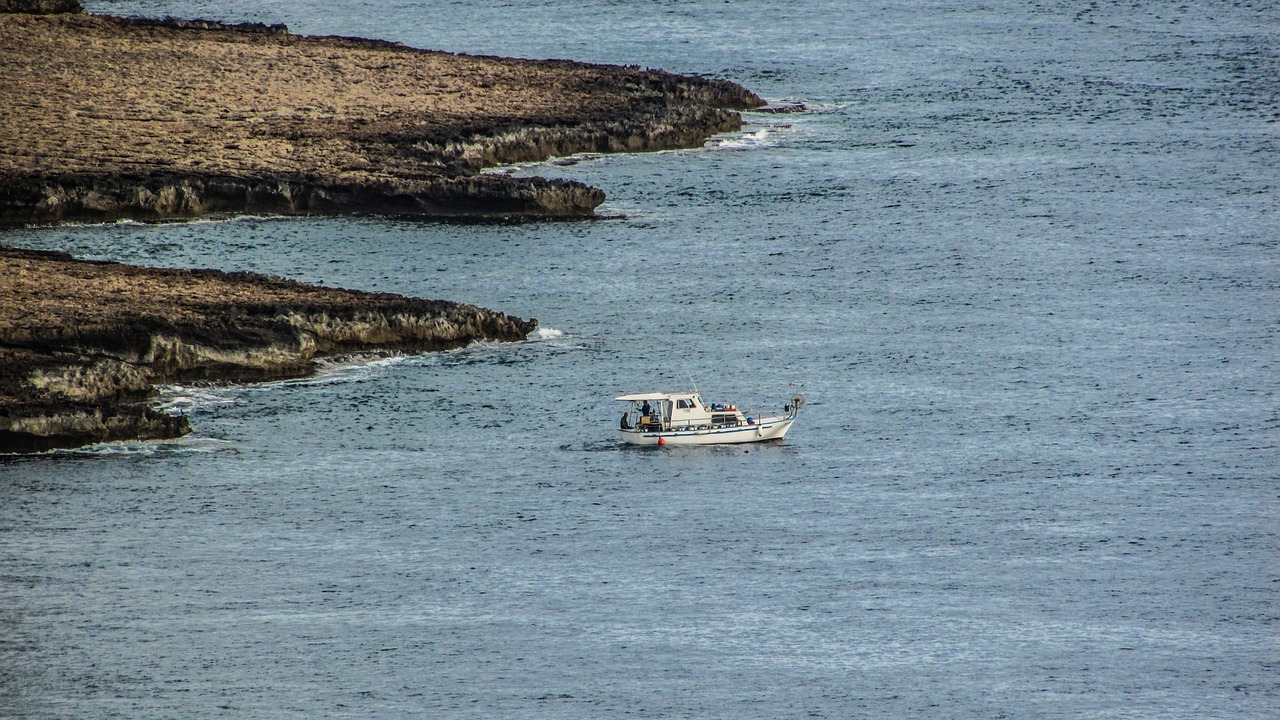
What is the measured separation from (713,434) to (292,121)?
5655 centimetres

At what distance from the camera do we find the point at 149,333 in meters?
87.6

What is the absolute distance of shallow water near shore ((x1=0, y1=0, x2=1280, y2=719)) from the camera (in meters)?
63.3

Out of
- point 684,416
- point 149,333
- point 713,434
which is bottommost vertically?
point 713,434

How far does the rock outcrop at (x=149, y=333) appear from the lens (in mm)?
81250

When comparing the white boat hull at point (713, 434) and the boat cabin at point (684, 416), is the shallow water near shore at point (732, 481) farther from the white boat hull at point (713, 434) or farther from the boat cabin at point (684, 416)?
the boat cabin at point (684, 416)

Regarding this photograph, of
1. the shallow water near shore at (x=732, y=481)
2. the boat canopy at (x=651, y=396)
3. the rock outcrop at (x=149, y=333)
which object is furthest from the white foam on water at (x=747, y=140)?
the boat canopy at (x=651, y=396)

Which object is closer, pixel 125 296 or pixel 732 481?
pixel 732 481

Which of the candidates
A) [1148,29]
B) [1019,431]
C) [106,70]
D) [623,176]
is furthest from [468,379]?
[1148,29]

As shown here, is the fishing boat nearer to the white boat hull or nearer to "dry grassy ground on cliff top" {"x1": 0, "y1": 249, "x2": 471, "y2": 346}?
the white boat hull

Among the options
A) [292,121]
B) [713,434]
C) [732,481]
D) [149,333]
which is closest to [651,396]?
[713,434]

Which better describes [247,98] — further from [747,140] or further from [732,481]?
[732,481]

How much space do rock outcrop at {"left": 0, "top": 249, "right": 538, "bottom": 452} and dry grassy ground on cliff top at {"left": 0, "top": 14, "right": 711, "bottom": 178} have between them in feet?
76.5

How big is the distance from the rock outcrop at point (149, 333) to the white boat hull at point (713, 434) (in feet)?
48.4

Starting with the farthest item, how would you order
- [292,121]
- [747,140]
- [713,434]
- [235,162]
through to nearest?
1. [747,140]
2. [292,121]
3. [235,162]
4. [713,434]
